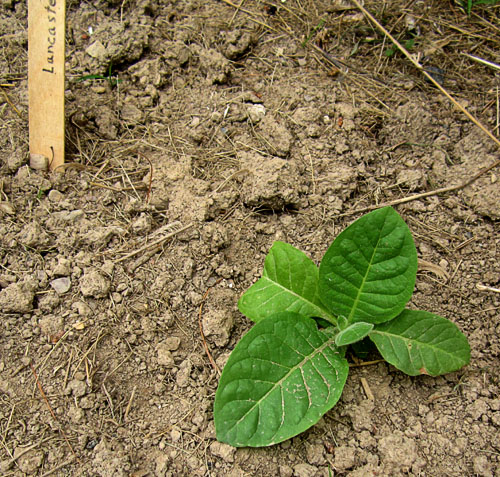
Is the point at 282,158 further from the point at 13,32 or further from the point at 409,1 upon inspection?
the point at 13,32

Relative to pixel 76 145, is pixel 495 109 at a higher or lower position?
higher

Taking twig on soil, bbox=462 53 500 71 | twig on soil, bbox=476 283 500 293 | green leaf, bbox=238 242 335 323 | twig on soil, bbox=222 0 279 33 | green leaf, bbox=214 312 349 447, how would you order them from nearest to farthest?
1. green leaf, bbox=214 312 349 447
2. green leaf, bbox=238 242 335 323
3. twig on soil, bbox=476 283 500 293
4. twig on soil, bbox=462 53 500 71
5. twig on soil, bbox=222 0 279 33

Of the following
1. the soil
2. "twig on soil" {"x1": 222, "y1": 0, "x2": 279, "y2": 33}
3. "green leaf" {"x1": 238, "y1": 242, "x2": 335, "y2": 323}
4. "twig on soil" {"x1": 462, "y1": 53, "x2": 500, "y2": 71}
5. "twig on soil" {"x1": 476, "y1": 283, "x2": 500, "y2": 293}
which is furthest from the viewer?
"twig on soil" {"x1": 222, "y1": 0, "x2": 279, "y2": 33}

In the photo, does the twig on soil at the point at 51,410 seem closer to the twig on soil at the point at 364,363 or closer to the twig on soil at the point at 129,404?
the twig on soil at the point at 129,404

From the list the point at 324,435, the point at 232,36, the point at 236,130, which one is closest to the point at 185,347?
the point at 324,435

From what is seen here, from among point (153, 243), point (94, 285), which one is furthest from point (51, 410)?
point (153, 243)

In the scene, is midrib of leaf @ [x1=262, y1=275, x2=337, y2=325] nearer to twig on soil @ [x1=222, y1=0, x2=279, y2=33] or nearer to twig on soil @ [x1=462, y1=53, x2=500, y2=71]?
twig on soil @ [x1=222, y1=0, x2=279, y2=33]

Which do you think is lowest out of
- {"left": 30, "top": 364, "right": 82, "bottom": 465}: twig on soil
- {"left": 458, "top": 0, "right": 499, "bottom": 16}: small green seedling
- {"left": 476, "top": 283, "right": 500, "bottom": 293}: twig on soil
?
{"left": 30, "top": 364, "right": 82, "bottom": 465}: twig on soil

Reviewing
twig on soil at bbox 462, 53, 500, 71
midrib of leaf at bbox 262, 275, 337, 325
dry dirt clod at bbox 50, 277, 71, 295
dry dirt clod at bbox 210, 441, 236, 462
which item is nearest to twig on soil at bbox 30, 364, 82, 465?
dry dirt clod at bbox 50, 277, 71, 295
